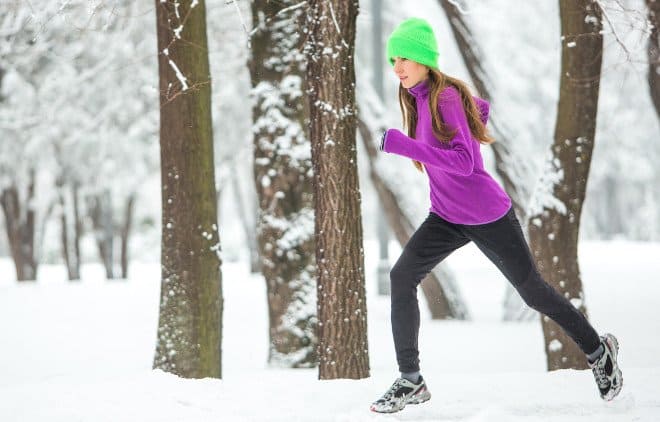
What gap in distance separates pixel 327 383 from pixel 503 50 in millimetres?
23608

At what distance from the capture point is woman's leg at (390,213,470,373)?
420 cm

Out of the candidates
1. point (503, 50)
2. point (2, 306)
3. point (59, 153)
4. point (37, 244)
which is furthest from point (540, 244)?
point (37, 244)

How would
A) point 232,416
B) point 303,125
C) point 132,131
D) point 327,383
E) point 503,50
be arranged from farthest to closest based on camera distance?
point 503,50 → point 132,131 → point 303,125 → point 327,383 → point 232,416

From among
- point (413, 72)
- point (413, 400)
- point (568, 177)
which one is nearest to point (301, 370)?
point (568, 177)

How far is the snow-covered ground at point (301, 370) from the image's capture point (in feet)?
14.1

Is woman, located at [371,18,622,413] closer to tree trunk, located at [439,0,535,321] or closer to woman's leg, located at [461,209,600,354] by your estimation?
woman's leg, located at [461,209,600,354]

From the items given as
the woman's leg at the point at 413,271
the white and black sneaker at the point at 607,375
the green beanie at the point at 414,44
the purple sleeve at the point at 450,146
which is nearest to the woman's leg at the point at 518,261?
the woman's leg at the point at 413,271

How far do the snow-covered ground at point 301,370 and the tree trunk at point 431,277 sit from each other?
282 mm

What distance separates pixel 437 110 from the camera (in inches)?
159

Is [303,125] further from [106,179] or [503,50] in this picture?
[503,50]

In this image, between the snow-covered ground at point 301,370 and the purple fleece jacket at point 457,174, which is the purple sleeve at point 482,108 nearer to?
the purple fleece jacket at point 457,174

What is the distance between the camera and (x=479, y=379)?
505 centimetres

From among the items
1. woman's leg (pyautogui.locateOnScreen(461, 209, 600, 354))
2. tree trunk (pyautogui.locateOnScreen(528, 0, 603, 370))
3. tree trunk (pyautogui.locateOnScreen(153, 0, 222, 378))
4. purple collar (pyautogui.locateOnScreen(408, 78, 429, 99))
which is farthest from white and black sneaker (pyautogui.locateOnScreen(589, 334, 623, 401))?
tree trunk (pyautogui.locateOnScreen(153, 0, 222, 378))

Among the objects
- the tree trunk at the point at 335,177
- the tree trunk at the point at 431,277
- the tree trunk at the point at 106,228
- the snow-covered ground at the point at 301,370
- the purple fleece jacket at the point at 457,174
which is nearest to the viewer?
the purple fleece jacket at the point at 457,174
